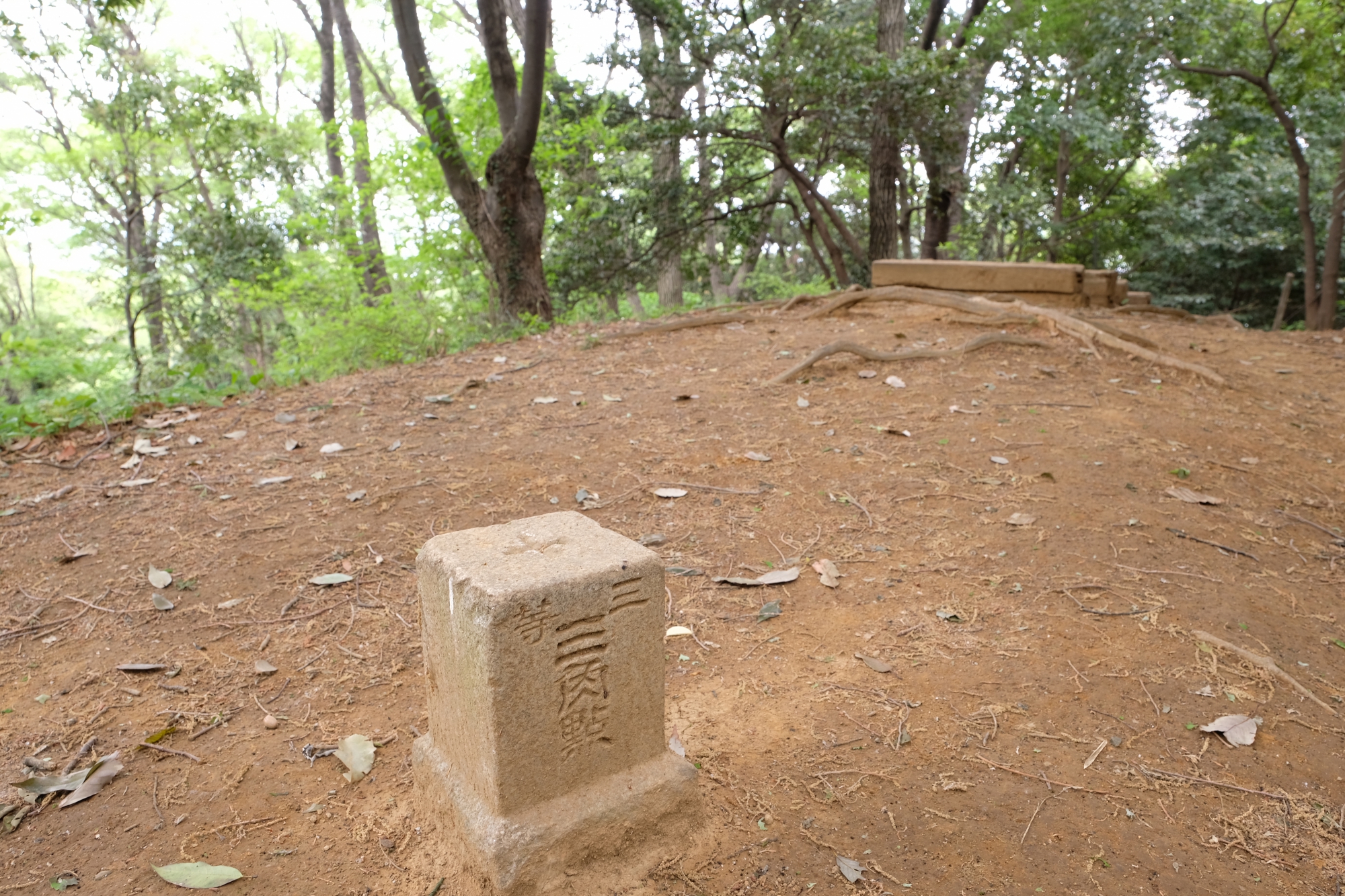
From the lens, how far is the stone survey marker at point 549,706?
63.5 inches

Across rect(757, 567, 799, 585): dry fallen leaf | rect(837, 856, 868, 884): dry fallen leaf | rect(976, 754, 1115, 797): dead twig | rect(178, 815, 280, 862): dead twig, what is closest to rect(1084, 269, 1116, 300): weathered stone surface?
rect(757, 567, 799, 585): dry fallen leaf

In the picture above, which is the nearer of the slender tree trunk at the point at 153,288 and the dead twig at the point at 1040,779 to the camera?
the dead twig at the point at 1040,779

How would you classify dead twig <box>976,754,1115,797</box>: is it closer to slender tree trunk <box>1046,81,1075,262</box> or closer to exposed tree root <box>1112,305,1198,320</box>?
exposed tree root <box>1112,305,1198,320</box>

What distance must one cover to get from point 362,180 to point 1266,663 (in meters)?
14.1

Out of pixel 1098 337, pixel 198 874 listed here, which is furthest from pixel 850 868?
pixel 1098 337

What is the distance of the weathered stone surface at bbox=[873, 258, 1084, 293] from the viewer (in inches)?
264

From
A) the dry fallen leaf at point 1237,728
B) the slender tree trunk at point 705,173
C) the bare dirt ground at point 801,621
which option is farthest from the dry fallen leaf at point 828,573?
the slender tree trunk at point 705,173

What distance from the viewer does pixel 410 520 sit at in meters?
3.42

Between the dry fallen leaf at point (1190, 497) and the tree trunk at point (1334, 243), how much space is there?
22.0 feet

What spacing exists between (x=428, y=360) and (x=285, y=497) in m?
2.49

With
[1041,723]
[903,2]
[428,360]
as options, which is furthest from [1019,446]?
[903,2]

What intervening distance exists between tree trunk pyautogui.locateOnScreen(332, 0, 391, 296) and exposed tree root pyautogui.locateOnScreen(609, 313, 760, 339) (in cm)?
485

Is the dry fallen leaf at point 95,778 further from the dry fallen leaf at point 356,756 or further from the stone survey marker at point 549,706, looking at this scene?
the stone survey marker at point 549,706

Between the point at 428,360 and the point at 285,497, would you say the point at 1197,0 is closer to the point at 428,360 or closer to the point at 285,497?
the point at 428,360
